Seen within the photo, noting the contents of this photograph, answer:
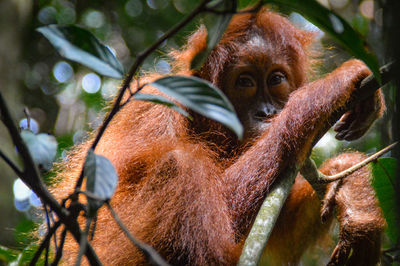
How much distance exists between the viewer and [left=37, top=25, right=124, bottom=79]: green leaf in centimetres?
121

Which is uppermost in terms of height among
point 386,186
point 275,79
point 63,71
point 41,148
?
point 63,71

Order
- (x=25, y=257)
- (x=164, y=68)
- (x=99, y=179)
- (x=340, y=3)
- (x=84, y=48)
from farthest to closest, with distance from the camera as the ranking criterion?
1. (x=340, y=3)
2. (x=164, y=68)
3. (x=25, y=257)
4. (x=84, y=48)
5. (x=99, y=179)

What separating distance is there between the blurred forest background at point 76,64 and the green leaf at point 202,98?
1.34m

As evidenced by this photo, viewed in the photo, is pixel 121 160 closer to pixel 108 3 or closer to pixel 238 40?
pixel 238 40

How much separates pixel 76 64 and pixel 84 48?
7.58m

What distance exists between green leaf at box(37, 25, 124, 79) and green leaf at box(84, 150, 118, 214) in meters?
0.27

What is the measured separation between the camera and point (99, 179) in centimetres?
113

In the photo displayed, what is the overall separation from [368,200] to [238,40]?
5.53 ft

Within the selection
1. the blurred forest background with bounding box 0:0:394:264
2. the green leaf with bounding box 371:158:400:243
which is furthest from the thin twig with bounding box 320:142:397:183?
the blurred forest background with bounding box 0:0:394:264

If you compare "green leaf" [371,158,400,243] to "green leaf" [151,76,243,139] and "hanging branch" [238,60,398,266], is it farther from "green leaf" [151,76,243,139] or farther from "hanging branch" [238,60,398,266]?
"green leaf" [151,76,243,139]

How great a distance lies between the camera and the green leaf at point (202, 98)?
1100 millimetres

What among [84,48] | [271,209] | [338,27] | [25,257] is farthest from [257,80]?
[84,48]

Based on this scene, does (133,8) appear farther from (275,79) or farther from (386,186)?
(386,186)

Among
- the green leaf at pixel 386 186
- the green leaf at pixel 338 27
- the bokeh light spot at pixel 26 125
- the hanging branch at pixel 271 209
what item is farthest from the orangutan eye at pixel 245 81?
the green leaf at pixel 338 27
